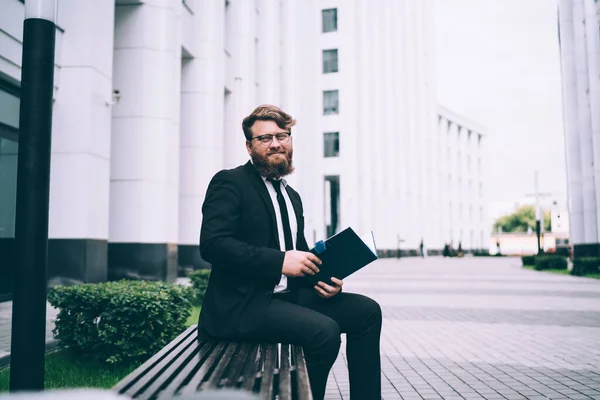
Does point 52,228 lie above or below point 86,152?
below

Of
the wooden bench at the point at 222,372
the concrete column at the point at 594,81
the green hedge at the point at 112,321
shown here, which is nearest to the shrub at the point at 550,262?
the concrete column at the point at 594,81

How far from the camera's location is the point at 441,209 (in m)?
69.4

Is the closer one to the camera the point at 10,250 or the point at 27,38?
the point at 27,38

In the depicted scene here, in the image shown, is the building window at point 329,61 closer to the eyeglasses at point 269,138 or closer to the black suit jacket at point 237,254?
the eyeglasses at point 269,138

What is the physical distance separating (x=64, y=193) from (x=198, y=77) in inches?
358

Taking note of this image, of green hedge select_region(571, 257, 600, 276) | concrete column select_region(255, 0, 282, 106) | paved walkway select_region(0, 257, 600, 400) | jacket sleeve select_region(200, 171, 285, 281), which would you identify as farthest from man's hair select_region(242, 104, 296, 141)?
concrete column select_region(255, 0, 282, 106)

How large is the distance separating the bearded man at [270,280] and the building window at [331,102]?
1832 inches

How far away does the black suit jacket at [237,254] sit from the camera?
10.5ft

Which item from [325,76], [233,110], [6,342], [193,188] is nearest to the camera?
[6,342]

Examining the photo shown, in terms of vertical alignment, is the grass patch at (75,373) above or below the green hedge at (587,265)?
below

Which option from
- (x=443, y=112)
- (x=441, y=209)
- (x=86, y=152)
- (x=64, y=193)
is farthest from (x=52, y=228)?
(x=443, y=112)

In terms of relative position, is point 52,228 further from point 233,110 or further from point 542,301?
point 233,110

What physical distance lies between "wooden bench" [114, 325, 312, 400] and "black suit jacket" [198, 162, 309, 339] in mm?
151

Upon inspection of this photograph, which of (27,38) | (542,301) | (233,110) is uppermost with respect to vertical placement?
(233,110)
